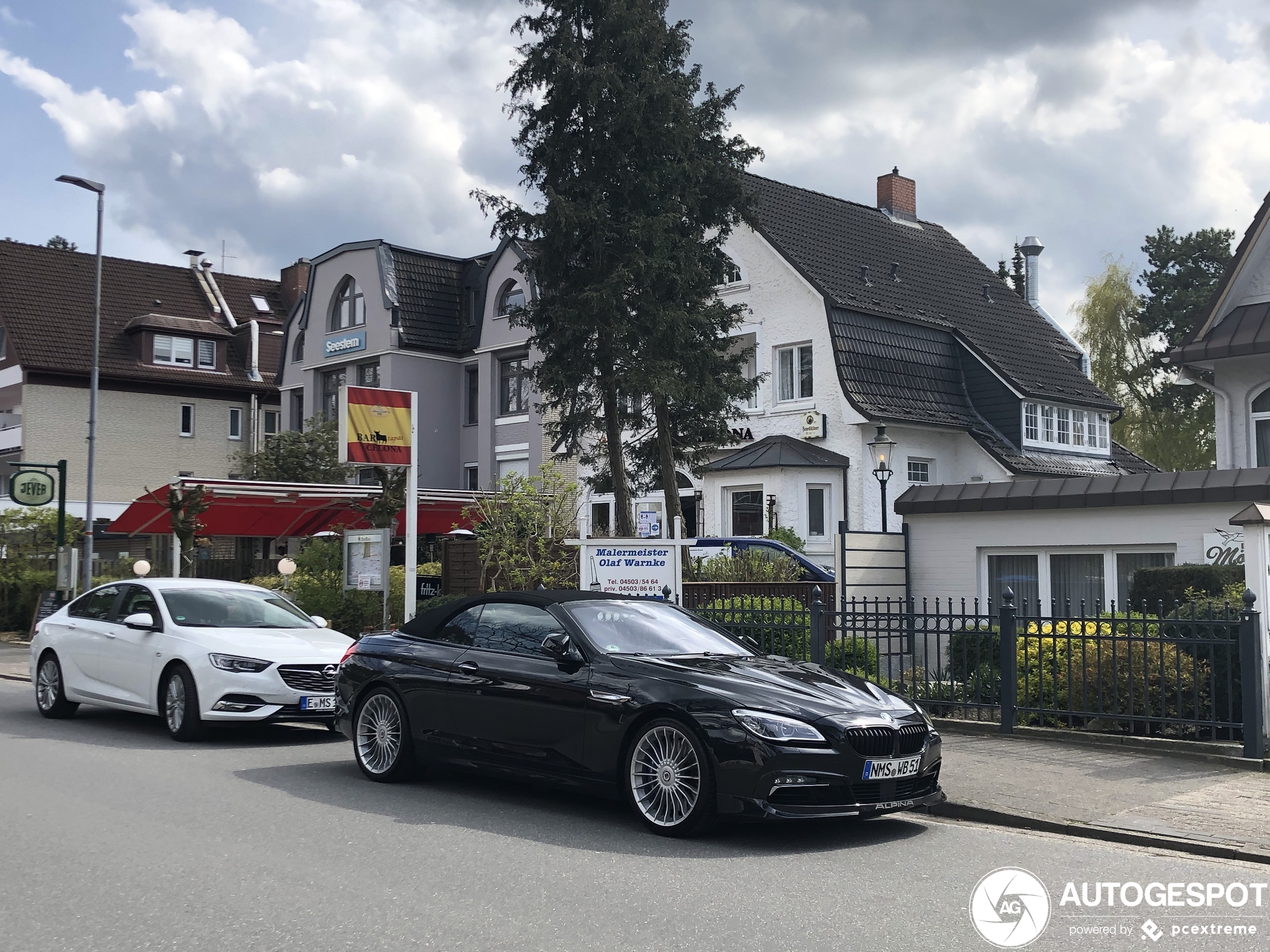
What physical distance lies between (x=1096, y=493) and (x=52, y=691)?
40.9ft

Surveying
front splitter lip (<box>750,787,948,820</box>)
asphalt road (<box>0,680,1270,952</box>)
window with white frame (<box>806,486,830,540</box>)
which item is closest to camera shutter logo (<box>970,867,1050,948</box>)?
asphalt road (<box>0,680,1270,952</box>)

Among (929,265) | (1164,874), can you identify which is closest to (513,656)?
(1164,874)

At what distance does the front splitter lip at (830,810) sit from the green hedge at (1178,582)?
696cm

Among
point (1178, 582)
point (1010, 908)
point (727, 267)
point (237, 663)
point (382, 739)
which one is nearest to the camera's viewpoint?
point (1010, 908)

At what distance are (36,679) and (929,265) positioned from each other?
95.2 feet

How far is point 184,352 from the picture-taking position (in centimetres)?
5175

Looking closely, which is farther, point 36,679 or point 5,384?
point 5,384

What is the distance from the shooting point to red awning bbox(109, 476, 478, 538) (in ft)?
83.7

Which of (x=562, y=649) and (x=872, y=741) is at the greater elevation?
(x=562, y=649)

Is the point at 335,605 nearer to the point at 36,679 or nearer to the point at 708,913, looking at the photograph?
the point at 36,679

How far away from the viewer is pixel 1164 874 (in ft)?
23.5

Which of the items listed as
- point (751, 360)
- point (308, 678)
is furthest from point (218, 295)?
point (308, 678)

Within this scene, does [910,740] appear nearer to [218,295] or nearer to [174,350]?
[174,350]

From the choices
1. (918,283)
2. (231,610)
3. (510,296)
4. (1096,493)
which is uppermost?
(510,296)
